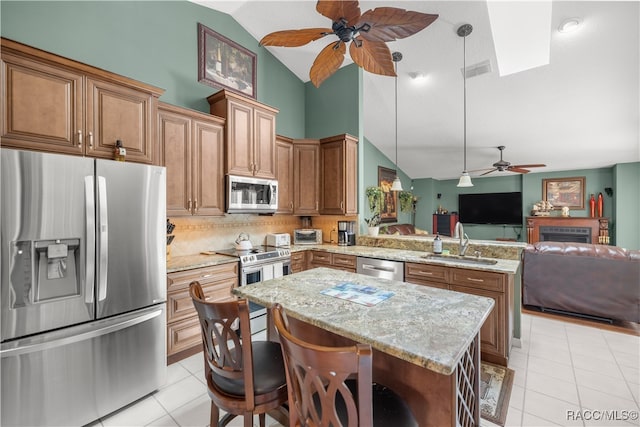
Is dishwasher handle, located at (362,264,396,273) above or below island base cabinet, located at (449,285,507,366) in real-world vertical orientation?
above

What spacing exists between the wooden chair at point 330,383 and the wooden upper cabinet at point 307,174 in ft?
10.2

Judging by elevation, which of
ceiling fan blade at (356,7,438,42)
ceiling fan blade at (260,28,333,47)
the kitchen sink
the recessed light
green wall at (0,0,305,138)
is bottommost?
the kitchen sink

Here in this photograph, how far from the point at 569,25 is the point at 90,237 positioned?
16.7 feet

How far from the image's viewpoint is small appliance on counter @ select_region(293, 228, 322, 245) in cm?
421

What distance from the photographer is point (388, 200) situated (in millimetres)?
7730

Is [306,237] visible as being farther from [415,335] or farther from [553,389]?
[415,335]

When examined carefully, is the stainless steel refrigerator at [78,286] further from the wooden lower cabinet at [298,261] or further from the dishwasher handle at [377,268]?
the dishwasher handle at [377,268]

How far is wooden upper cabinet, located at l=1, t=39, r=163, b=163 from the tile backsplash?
1154 millimetres

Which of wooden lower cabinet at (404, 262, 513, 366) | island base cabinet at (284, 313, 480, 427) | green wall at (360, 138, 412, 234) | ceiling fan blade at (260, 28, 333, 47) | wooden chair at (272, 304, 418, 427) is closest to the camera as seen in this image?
wooden chair at (272, 304, 418, 427)

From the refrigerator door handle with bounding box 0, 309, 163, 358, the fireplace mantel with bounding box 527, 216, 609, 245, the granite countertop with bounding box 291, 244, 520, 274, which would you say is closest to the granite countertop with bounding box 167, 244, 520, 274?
the granite countertop with bounding box 291, 244, 520, 274

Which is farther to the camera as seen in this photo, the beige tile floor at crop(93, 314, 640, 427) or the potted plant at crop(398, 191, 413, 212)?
the potted plant at crop(398, 191, 413, 212)

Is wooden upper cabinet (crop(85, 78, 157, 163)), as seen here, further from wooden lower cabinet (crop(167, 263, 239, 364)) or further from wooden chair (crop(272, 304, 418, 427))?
wooden chair (crop(272, 304, 418, 427))

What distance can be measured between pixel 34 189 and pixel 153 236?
710mm

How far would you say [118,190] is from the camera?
1918 mm
